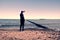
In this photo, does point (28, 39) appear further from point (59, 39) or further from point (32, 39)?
point (59, 39)

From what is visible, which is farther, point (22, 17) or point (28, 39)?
point (22, 17)

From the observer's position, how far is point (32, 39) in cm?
1350

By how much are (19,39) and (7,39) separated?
711 millimetres

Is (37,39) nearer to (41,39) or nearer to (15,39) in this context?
(41,39)

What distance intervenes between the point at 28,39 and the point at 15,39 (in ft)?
2.77

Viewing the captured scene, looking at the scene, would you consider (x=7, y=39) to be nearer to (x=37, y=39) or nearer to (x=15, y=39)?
(x=15, y=39)

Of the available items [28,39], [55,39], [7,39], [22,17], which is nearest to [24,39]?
[28,39]

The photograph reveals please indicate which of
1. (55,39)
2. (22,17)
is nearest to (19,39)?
(55,39)

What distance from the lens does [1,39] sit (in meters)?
13.2

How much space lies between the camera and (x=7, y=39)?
43.1 feet

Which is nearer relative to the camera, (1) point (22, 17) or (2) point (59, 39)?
(2) point (59, 39)

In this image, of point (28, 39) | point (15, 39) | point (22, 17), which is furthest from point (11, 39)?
point (22, 17)

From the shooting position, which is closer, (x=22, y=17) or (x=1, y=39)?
(x=1, y=39)

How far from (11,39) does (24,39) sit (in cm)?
87
